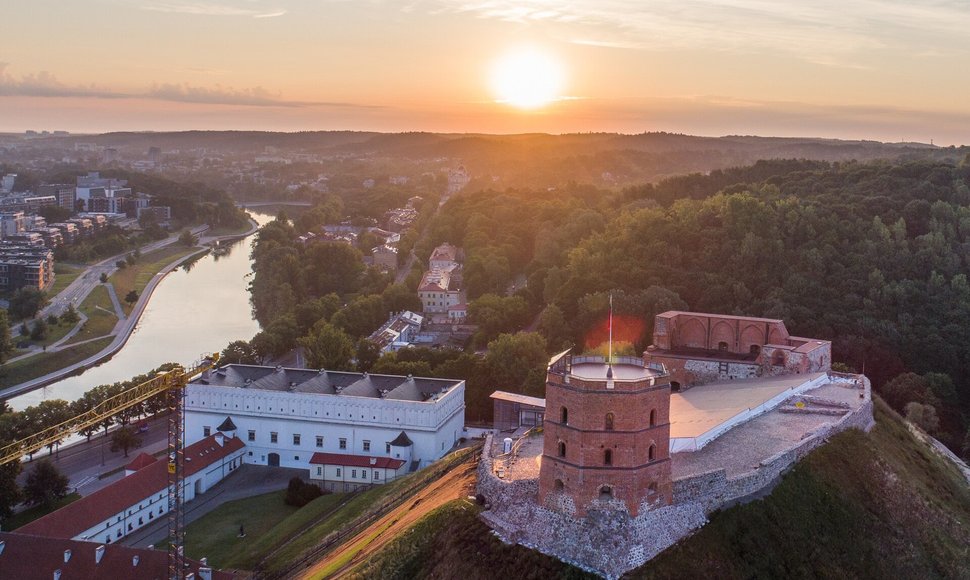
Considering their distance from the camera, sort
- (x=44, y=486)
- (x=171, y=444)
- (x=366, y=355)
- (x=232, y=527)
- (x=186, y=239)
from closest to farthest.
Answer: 1. (x=232, y=527)
2. (x=44, y=486)
3. (x=171, y=444)
4. (x=366, y=355)
5. (x=186, y=239)

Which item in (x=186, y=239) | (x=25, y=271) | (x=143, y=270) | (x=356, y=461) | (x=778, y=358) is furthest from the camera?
(x=186, y=239)

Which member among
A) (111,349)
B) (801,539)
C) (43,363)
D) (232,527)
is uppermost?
(801,539)

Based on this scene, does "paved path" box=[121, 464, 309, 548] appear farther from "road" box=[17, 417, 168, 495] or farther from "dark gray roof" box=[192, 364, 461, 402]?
"road" box=[17, 417, 168, 495]

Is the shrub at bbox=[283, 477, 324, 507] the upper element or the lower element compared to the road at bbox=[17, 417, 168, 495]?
upper

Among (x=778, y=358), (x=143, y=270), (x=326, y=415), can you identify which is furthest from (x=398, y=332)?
(x=143, y=270)

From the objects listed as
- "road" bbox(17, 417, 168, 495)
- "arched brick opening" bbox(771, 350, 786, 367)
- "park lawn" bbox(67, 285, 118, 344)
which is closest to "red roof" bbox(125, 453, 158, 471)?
"road" bbox(17, 417, 168, 495)

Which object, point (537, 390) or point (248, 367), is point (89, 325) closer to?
point (248, 367)

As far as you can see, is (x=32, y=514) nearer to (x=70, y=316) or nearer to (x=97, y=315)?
Answer: (x=70, y=316)

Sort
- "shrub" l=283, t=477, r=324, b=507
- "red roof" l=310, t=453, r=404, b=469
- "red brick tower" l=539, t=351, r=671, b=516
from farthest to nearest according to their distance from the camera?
"red roof" l=310, t=453, r=404, b=469 → "shrub" l=283, t=477, r=324, b=507 → "red brick tower" l=539, t=351, r=671, b=516
